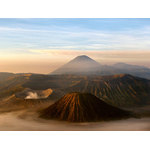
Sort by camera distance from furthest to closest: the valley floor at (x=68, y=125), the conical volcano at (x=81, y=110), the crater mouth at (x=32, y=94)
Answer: the crater mouth at (x=32, y=94) < the conical volcano at (x=81, y=110) < the valley floor at (x=68, y=125)

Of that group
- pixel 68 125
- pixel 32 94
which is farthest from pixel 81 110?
pixel 32 94

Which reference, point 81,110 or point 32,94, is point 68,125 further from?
point 32,94

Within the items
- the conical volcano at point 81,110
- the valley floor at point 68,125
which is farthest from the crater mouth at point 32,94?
the valley floor at point 68,125

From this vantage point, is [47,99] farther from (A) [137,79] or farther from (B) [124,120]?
(A) [137,79]

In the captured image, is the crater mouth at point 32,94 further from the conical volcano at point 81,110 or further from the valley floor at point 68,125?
the valley floor at point 68,125

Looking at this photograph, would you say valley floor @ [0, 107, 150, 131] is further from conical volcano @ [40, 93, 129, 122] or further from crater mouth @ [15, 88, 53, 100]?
crater mouth @ [15, 88, 53, 100]

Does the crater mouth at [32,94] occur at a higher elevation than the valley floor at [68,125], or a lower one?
higher

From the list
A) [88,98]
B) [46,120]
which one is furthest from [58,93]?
[46,120]

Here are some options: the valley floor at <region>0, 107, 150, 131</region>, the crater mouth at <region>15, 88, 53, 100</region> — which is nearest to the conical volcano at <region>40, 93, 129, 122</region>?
the valley floor at <region>0, 107, 150, 131</region>
